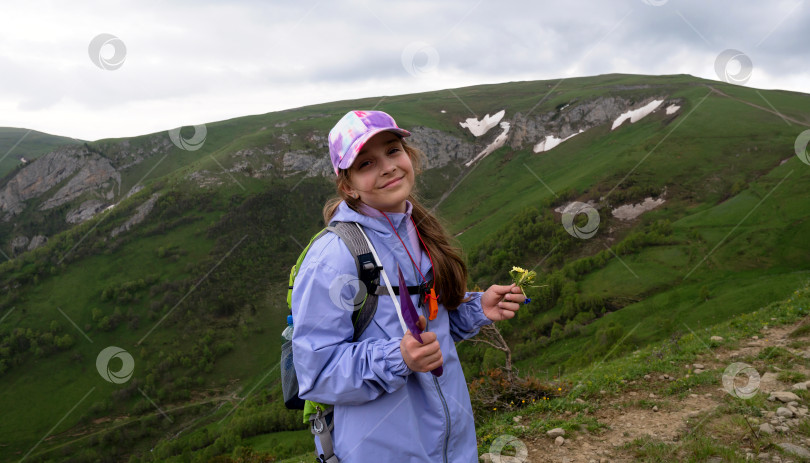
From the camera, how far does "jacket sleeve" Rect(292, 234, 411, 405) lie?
7.77 feet

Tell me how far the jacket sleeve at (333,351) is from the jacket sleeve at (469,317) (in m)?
1.21

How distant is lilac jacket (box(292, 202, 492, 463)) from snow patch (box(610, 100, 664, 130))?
12209 centimetres

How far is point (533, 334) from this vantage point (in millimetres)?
56938

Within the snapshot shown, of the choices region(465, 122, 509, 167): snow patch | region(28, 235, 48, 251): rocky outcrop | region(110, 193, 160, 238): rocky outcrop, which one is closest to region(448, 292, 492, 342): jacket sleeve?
region(465, 122, 509, 167): snow patch

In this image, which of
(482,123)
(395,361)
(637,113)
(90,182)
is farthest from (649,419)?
(90,182)

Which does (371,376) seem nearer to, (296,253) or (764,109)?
(764,109)

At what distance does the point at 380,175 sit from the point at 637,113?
416ft

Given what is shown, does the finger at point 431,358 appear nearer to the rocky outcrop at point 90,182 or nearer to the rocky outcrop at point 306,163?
the rocky outcrop at point 306,163

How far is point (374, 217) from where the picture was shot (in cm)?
296

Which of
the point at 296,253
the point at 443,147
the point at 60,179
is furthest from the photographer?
the point at 60,179

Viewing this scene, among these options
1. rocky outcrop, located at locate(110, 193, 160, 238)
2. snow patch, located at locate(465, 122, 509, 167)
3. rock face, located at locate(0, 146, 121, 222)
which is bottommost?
rocky outcrop, located at locate(110, 193, 160, 238)

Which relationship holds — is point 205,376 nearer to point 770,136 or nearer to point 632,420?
point 632,420

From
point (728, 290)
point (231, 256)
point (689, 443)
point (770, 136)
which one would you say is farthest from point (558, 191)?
point (231, 256)

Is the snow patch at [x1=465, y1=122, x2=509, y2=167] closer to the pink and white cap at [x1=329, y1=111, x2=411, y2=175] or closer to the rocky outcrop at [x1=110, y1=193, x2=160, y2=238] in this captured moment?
the rocky outcrop at [x1=110, y1=193, x2=160, y2=238]
